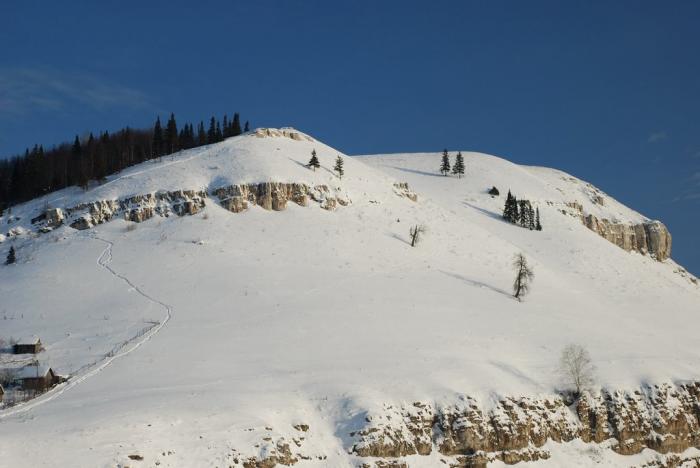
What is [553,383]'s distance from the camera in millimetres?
37781

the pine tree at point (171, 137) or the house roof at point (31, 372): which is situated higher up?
the pine tree at point (171, 137)

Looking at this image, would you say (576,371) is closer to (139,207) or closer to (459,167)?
(139,207)

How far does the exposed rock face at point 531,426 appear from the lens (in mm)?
31125

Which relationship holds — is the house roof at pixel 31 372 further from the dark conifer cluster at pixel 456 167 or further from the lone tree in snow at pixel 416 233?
the dark conifer cluster at pixel 456 167

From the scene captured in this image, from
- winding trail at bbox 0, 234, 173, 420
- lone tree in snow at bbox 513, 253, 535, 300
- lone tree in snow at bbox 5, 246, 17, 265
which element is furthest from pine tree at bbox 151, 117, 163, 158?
lone tree in snow at bbox 513, 253, 535, 300

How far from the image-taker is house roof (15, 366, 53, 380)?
34.3 metres

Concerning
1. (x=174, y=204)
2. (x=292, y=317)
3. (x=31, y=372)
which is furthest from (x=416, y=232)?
(x=31, y=372)

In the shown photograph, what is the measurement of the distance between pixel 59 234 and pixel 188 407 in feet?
149

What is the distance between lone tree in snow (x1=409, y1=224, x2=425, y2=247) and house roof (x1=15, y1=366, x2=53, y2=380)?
42558 mm

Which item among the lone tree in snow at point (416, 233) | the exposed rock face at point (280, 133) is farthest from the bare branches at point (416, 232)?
the exposed rock face at point (280, 133)

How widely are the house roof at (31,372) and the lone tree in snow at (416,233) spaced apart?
42.6m

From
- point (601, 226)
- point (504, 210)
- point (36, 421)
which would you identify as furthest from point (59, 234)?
point (601, 226)

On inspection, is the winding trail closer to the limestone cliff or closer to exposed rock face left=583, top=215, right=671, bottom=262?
the limestone cliff

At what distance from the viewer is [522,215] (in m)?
95.7
